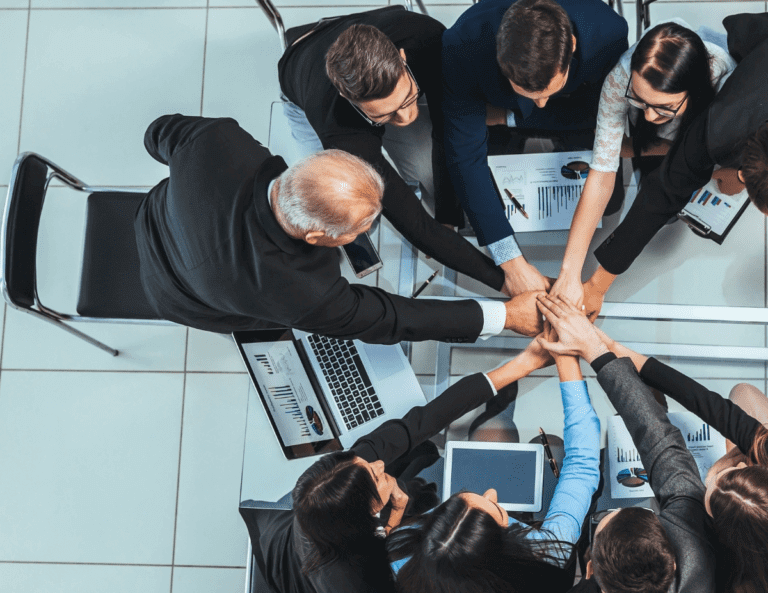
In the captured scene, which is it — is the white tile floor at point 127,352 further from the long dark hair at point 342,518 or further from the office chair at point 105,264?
the long dark hair at point 342,518

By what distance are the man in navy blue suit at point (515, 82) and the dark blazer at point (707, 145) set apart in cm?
26

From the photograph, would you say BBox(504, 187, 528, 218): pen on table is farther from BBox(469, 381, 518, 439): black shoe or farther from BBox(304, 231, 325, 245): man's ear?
BBox(304, 231, 325, 245): man's ear

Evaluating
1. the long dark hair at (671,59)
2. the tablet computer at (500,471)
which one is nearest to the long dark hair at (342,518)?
the tablet computer at (500,471)

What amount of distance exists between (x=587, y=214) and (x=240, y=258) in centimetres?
101

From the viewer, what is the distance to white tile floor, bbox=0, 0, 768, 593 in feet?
8.70

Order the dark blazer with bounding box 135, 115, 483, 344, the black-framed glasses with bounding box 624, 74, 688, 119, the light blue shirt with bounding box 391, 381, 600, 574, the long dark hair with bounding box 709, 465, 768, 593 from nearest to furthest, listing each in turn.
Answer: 1. the long dark hair with bounding box 709, 465, 768, 593
2. the dark blazer with bounding box 135, 115, 483, 344
3. the light blue shirt with bounding box 391, 381, 600, 574
4. the black-framed glasses with bounding box 624, 74, 688, 119

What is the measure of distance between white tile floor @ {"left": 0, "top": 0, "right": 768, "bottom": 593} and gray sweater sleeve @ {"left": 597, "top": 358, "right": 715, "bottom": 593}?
80 cm

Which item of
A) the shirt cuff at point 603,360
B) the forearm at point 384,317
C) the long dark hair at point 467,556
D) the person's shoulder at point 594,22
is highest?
the person's shoulder at point 594,22

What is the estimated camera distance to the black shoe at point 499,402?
A: 6.31ft

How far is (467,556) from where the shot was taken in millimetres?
1401

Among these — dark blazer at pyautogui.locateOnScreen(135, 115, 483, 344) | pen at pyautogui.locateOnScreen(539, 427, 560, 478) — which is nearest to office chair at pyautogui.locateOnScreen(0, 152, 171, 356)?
dark blazer at pyautogui.locateOnScreen(135, 115, 483, 344)

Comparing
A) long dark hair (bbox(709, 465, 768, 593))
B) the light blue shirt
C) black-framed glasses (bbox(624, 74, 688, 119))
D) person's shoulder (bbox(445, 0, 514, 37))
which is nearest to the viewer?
long dark hair (bbox(709, 465, 768, 593))

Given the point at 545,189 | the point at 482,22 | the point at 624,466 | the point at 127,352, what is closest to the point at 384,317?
the point at 545,189

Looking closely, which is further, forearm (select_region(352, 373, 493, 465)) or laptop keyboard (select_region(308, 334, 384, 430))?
laptop keyboard (select_region(308, 334, 384, 430))
